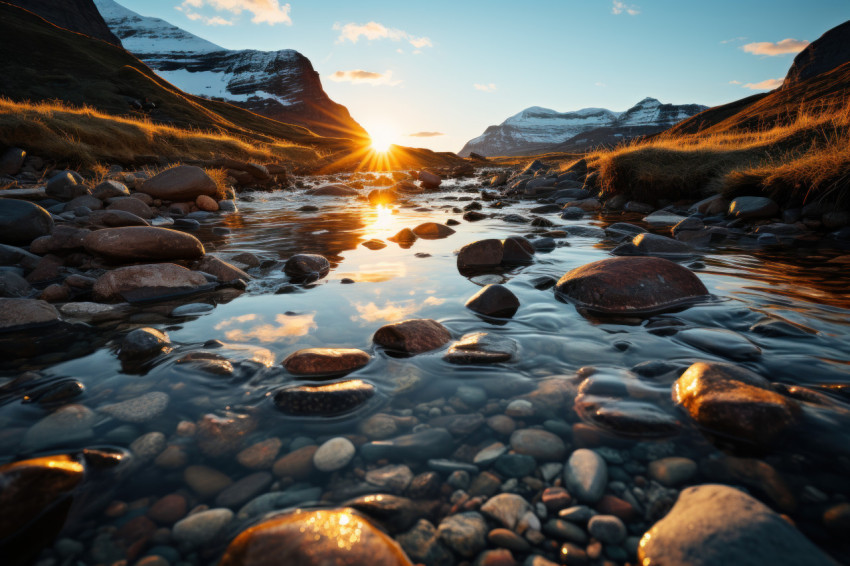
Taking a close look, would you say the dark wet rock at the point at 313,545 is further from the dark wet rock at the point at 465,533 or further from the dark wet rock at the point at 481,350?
the dark wet rock at the point at 481,350

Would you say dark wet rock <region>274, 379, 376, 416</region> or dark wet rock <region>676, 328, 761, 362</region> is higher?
dark wet rock <region>676, 328, 761, 362</region>

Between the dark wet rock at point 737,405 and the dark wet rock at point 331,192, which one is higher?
the dark wet rock at point 331,192

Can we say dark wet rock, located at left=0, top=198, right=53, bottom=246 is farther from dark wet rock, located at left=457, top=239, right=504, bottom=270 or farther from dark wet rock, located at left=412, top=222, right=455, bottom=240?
dark wet rock, located at left=457, top=239, right=504, bottom=270

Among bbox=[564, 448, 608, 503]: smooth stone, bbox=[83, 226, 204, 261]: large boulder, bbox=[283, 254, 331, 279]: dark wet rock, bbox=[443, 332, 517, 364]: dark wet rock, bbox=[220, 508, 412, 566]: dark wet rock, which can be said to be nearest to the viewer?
bbox=[220, 508, 412, 566]: dark wet rock

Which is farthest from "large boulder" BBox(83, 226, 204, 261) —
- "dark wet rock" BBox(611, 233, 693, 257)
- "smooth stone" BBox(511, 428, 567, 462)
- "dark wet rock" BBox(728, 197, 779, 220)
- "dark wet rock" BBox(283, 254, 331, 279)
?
"dark wet rock" BBox(728, 197, 779, 220)

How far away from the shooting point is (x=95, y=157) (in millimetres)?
13492

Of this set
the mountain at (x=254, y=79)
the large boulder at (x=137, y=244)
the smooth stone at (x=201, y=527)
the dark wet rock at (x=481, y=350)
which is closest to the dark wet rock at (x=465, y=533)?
the smooth stone at (x=201, y=527)

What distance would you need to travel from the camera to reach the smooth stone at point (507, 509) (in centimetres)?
135

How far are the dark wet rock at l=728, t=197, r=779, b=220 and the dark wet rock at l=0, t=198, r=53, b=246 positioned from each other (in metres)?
11.5

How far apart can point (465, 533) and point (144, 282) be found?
390 cm

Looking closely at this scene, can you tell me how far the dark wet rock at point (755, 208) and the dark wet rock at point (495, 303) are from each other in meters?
6.82

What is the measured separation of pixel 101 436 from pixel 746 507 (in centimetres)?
260

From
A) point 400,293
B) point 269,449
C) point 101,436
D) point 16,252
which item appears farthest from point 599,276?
point 16,252

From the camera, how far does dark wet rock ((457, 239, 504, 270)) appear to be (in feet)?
16.7
